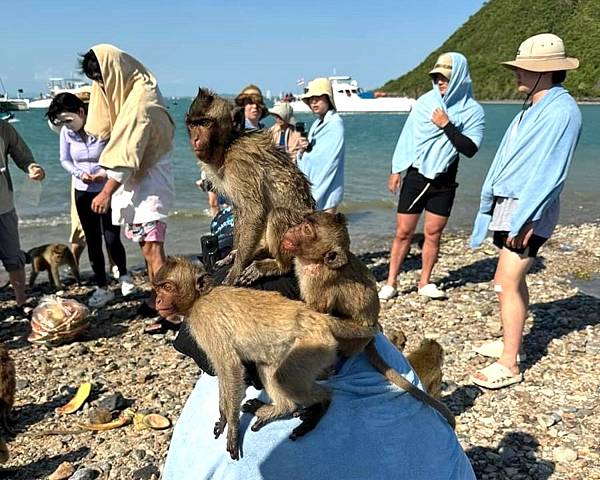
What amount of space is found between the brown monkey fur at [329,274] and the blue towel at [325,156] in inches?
207

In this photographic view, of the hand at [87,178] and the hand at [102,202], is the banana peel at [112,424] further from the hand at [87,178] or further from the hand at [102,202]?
the hand at [87,178]

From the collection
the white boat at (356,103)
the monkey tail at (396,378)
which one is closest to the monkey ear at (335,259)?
the monkey tail at (396,378)

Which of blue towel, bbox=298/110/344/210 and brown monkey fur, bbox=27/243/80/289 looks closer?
blue towel, bbox=298/110/344/210

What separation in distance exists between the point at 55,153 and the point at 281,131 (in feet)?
86.5

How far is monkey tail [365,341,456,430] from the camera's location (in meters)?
2.58

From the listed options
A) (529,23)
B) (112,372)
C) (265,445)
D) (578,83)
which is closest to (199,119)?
(265,445)

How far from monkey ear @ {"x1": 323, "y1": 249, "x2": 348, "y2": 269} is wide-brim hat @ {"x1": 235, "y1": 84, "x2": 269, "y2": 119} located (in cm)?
565

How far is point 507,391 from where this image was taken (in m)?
5.80

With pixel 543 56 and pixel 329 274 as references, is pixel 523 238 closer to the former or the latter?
pixel 543 56

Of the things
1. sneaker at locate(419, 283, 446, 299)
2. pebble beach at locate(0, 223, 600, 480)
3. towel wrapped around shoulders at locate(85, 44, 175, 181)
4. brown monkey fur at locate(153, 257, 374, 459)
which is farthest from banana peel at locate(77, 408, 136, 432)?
sneaker at locate(419, 283, 446, 299)

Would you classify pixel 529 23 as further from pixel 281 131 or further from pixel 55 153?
pixel 281 131

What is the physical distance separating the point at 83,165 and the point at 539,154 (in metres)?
5.63

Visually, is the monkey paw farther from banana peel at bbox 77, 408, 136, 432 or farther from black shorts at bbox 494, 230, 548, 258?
black shorts at bbox 494, 230, 548, 258

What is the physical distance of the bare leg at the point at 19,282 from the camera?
774 centimetres
